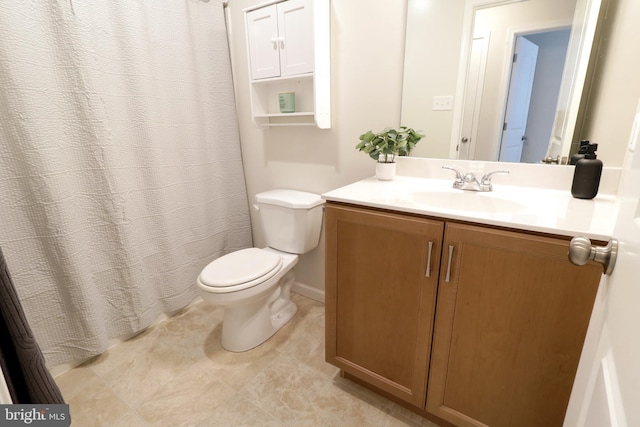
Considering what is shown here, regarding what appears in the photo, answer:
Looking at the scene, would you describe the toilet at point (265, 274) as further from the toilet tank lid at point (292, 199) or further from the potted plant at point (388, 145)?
the potted plant at point (388, 145)

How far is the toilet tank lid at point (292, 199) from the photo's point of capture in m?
1.68

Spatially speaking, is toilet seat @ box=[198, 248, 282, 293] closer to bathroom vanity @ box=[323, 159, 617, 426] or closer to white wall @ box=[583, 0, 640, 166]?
bathroom vanity @ box=[323, 159, 617, 426]

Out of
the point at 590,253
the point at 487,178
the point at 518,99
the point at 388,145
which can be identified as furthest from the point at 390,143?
the point at 590,253

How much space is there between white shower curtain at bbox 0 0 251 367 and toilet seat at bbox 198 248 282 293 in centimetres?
39

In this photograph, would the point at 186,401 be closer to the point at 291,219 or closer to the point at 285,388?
the point at 285,388

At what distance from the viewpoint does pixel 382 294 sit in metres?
1.16

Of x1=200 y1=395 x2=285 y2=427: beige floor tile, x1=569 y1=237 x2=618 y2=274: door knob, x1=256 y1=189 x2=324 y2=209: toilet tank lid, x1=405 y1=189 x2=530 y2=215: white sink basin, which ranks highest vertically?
x1=569 y1=237 x2=618 y2=274: door knob

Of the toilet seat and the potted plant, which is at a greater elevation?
the potted plant

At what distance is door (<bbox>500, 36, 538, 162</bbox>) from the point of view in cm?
121

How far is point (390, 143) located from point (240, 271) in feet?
3.06

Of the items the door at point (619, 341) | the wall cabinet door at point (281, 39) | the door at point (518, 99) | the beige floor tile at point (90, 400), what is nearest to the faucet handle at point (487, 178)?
the door at point (518, 99)

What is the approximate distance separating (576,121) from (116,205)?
6.49 feet

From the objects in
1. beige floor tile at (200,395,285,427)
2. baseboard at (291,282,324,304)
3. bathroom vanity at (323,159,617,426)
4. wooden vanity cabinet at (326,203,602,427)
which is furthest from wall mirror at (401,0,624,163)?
beige floor tile at (200,395,285,427)

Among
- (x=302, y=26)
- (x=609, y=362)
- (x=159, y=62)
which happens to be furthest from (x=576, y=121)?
(x=159, y=62)
